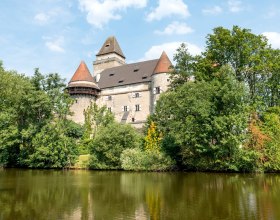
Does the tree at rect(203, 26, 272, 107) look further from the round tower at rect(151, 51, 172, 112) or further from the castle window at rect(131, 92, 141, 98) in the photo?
the castle window at rect(131, 92, 141, 98)

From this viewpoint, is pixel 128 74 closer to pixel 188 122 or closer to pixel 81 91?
pixel 81 91

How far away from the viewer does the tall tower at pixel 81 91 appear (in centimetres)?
4959

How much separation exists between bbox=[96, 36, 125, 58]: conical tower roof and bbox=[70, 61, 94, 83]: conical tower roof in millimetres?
10081

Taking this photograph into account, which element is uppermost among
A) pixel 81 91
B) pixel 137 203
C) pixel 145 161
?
pixel 81 91

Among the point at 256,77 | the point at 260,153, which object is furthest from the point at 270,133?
the point at 256,77

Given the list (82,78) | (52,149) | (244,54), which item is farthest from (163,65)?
(52,149)

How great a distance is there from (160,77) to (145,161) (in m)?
19.4

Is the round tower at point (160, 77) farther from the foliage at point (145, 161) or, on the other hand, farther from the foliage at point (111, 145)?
the foliage at point (145, 161)

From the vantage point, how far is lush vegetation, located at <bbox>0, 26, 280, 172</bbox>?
27172 millimetres

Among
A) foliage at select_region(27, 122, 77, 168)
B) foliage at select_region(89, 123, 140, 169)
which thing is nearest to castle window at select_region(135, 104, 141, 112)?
foliage at select_region(27, 122, 77, 168)

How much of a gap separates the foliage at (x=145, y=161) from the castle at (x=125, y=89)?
670 inches

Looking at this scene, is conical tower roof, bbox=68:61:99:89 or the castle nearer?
the castle

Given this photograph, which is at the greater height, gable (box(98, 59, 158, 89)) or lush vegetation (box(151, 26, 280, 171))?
gable (box(98, 59, 158, 89))

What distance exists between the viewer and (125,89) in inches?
2037
